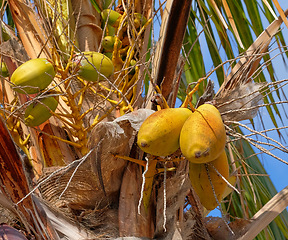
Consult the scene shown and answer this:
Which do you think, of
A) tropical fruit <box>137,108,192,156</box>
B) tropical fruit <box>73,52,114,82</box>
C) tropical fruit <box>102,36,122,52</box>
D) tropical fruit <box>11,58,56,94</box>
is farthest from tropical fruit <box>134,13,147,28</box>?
tropical fruit <box>137,108,192,156</box>

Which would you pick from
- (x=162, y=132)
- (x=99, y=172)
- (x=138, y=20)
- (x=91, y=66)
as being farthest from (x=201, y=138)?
(x=138, y=20)

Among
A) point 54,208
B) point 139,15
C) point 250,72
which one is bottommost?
point 54,208

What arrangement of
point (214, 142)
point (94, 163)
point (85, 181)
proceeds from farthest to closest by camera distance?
point (85, 181)
point (94, 163)
point (214, 142)

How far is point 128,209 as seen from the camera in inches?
44.4

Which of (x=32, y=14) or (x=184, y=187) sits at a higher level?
(x=32, y=14)

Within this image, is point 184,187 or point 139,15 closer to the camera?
point 184,187

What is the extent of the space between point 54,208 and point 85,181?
11 cm

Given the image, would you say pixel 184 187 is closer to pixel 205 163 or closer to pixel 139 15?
pixel 205 163

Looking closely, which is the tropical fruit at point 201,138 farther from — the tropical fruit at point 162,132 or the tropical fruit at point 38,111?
the tropical fruit at point 38,111

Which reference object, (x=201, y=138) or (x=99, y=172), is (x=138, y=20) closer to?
(x=99, y=172)

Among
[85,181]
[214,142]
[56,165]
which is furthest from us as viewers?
[56,165]

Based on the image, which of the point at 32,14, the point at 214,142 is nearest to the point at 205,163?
the point at 214,142

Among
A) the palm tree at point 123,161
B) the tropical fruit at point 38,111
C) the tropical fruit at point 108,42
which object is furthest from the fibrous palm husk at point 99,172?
the tropical fruit at point 108,42

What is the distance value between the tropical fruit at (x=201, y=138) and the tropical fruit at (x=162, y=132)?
0.07ft
